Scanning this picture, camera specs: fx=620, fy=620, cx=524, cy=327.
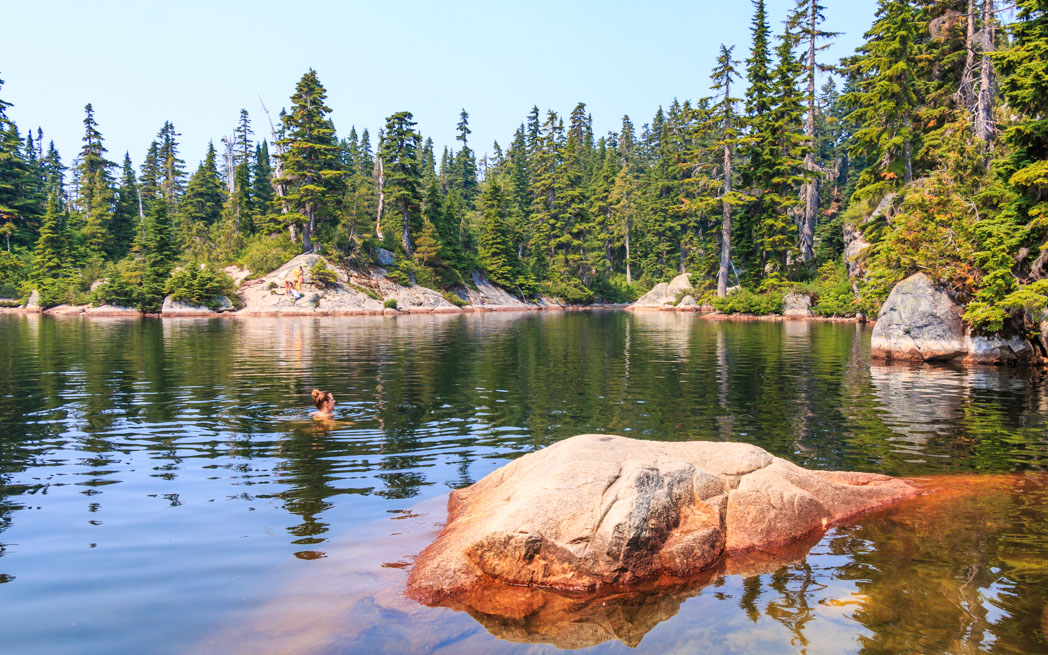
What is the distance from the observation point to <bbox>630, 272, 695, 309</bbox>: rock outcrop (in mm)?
70625

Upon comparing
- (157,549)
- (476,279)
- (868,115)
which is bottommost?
(157,549)

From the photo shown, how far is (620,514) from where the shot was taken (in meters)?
6.14

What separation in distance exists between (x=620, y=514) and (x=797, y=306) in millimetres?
51605

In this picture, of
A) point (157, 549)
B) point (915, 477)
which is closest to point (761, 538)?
point (915, 477)

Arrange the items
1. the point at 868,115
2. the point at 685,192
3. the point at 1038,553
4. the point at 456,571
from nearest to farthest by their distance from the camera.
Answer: the point at 456,571
the point at 1038,553
the point at 868,115
the point at 685,192

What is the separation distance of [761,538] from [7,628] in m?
7.22

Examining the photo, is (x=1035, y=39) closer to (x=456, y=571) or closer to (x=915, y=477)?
(x=915, y=477)

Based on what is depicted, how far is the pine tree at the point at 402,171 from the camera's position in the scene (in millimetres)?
68938

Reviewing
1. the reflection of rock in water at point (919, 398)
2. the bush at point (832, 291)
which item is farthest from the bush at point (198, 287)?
the reflection of rock in water at point (919, 398)

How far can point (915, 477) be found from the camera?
9.38 meters

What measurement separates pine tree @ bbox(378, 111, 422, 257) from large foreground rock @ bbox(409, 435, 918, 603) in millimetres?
64606

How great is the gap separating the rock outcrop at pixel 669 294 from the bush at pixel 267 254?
40668 mm

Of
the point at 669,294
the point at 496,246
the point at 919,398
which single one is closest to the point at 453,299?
the point at 496,246

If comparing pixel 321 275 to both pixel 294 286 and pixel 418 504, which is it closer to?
pixel 294 286
